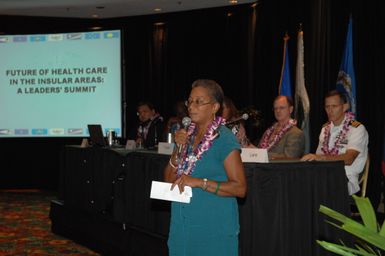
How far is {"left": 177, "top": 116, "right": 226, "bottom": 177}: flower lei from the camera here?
2.26 meters

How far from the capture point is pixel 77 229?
569cm

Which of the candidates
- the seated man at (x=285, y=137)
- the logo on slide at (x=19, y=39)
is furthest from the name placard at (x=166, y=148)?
the logo on slide at (x=19, y=39)

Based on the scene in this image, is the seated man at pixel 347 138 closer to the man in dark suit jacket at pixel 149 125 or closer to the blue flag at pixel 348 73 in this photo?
the blue flag at pixel 348 73

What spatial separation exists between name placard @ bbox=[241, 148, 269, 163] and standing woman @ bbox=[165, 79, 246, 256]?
1.22 meters

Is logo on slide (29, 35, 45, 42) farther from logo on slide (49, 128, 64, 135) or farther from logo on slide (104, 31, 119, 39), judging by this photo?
logo on slide (49, 128, 64, 135)

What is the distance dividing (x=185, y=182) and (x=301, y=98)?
16.7ft

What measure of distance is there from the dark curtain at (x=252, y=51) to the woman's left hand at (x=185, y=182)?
427cm

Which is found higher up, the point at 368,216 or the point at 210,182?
the point at 368,216

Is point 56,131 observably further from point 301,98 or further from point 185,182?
point 185,182

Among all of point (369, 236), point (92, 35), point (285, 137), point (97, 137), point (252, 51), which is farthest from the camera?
point (92, 35)


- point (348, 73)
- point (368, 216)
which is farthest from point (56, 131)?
point (368, 216)

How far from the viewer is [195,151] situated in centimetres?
228

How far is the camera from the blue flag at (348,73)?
20.2ft

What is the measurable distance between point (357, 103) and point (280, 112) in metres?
1.83
